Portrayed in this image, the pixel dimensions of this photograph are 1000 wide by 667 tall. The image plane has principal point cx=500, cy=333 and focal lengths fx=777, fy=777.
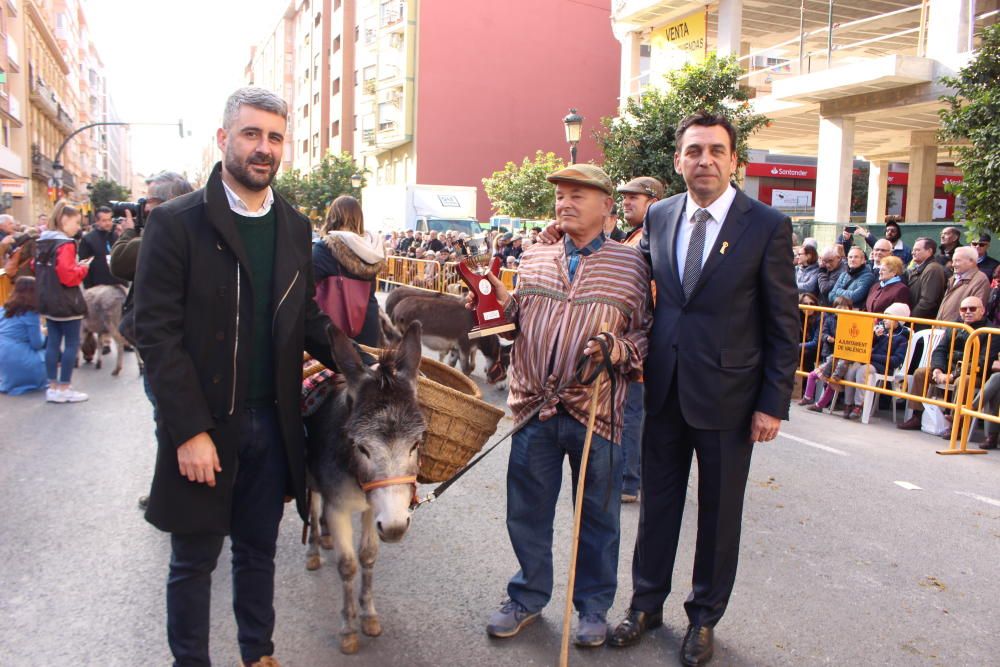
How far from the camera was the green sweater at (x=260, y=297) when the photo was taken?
2.92 m

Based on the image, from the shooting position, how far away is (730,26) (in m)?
20.7

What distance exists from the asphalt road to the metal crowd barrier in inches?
33.3

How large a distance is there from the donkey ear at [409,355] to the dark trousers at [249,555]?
563mm

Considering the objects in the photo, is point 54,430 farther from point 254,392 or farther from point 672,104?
point 672,104

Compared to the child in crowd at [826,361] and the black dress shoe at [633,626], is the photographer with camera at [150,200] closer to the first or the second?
the black dress shoe at [633,626]

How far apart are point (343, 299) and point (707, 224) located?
279 cm

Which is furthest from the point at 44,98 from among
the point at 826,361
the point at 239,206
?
the point at 239,206

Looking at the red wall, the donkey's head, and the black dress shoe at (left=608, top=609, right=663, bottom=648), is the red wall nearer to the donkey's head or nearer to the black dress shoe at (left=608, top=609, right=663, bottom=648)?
the black dress shoe at (left=608, top=609, right=663, bottom=648)

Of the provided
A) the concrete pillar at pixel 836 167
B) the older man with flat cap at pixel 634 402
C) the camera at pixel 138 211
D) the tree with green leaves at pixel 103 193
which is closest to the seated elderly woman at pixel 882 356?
the older man with flat cap at pixel 634 402

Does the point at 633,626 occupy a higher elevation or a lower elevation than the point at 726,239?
lower

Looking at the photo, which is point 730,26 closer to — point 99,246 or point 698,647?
point 99,246

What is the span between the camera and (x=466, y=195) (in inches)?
1356

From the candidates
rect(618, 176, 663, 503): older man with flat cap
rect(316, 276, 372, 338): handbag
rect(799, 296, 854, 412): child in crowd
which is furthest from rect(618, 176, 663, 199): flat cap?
rect(799, 296, 854, 412): child in crowd

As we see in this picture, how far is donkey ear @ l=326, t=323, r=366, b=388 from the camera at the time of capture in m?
3.24
